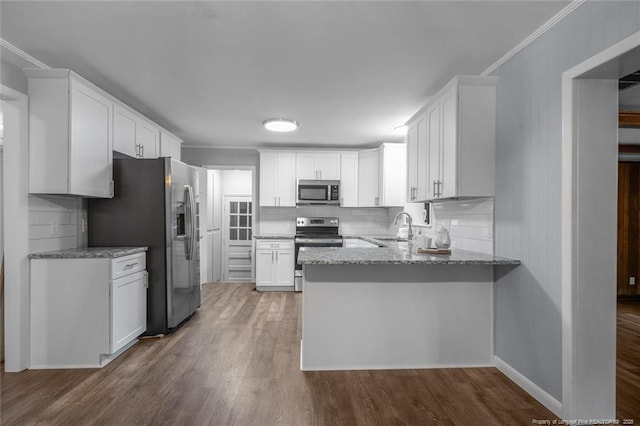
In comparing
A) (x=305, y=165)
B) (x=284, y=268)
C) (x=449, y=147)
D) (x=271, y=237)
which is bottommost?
(x=284, y=268)

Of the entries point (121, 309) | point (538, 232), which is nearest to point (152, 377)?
point (121, 309)

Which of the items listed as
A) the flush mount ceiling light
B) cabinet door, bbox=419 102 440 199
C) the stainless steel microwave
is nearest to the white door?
the stainless steel microwave

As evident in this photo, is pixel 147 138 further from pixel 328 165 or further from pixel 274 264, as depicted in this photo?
pixel 328 165

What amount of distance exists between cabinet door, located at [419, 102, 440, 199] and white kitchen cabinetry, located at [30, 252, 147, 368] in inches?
113

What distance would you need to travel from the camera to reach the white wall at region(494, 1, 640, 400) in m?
1.97

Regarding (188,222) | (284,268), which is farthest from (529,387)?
(284,268)

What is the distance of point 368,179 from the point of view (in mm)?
5840

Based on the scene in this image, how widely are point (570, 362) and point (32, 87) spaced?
167 inches

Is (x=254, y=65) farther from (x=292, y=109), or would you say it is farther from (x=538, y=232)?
(x=538, y=232)

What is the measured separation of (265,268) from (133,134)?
281 centimetres

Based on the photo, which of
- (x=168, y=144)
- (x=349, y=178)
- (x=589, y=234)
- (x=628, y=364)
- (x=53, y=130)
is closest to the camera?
(x=589, y=234)

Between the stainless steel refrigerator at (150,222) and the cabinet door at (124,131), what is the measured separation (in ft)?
0.64

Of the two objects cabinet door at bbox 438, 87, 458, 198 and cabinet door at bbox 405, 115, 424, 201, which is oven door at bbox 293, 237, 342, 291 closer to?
cabinet door at bbox 405, 115, 424, 201

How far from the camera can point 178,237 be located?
11.9 ft
